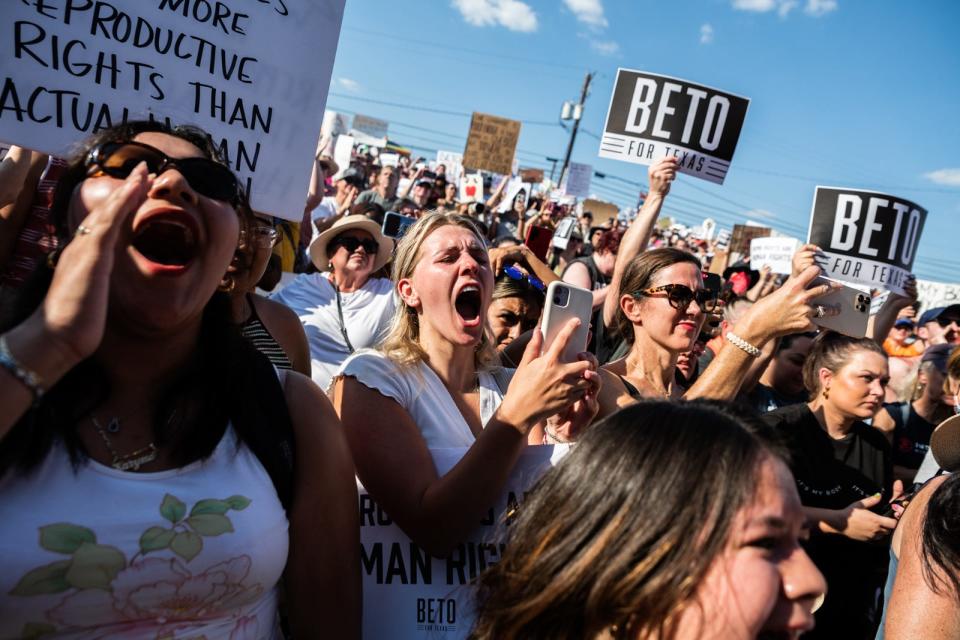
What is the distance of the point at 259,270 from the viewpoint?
8.11 ft

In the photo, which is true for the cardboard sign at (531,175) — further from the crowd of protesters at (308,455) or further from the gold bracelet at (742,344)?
the crowd of protesters at (308,455)

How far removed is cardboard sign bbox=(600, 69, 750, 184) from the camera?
15.5 ft

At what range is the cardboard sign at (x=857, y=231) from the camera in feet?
15.3

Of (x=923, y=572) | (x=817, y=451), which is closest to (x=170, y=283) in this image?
(x=923, y=572)

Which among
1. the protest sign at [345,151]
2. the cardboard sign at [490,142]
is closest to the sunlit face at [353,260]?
the protest sign at [345,151]

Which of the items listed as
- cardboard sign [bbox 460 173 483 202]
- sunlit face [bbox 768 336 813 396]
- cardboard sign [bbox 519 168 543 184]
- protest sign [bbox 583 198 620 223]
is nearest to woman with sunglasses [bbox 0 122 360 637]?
sunlit face [bbox 768 336 813 396]

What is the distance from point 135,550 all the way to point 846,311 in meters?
2.82

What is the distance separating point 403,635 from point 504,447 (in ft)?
1.84

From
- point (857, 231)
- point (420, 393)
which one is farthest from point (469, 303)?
point (857, 231)

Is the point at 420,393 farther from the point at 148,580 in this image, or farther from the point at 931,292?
the point at 931,292

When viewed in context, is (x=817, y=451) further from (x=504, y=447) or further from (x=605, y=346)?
(x=504, y=447)

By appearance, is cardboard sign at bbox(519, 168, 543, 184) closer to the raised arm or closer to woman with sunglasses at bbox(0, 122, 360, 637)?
the raised arm

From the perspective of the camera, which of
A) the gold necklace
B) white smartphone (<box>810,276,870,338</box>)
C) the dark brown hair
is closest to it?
the gold necklace

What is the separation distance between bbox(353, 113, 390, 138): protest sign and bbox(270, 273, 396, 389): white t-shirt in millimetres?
29424
